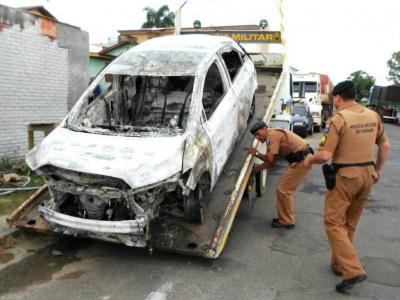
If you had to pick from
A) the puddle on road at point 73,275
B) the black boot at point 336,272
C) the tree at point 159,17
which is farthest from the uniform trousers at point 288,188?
the tree at point 159,17

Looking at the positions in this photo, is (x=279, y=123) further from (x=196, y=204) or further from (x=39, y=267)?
(x=39, y=267)

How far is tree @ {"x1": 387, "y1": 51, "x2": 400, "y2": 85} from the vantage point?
80.0 m

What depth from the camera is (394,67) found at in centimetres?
8131

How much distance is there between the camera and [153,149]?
435 centimetres

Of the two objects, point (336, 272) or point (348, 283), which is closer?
point (348, 283)

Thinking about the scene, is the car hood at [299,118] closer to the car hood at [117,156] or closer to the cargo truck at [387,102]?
the car hood at [117,156]

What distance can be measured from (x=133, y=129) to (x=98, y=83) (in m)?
1.05

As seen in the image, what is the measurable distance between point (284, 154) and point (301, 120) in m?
13.4

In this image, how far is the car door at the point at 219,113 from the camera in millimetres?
5309

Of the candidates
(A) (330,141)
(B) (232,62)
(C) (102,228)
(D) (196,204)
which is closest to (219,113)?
(D) (196,204)

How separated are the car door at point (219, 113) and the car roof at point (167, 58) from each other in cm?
23

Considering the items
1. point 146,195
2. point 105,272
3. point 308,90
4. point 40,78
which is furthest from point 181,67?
point 308,90

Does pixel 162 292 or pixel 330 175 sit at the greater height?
pixel 330 175

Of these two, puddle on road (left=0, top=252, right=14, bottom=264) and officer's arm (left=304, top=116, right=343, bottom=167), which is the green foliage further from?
officer's arm (left=304, top=116, right=343, bottom=167)
